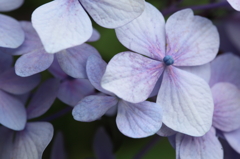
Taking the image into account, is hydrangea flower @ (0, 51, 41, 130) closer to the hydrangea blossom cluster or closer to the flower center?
the hydrangea blossom cluster

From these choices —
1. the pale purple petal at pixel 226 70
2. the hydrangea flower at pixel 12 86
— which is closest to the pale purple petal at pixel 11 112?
the hydrangea flower at pixel 12 86

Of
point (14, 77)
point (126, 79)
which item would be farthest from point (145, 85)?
point (14, 77)

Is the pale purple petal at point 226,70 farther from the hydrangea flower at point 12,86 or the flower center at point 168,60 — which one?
the hydrangea flower at point 12,86

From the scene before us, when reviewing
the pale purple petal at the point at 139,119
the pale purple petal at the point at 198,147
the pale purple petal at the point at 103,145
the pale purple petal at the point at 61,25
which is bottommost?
the pale purple petal at the point at 103,145

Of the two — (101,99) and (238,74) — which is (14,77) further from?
(238,74)

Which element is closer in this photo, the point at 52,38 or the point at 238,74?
the point at 52,38

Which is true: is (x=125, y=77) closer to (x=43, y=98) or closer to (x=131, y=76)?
(x=131, y=76)

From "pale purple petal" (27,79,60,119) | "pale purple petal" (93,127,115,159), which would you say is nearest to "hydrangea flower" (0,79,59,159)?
"pale purple petal" (27,79,60,119)
